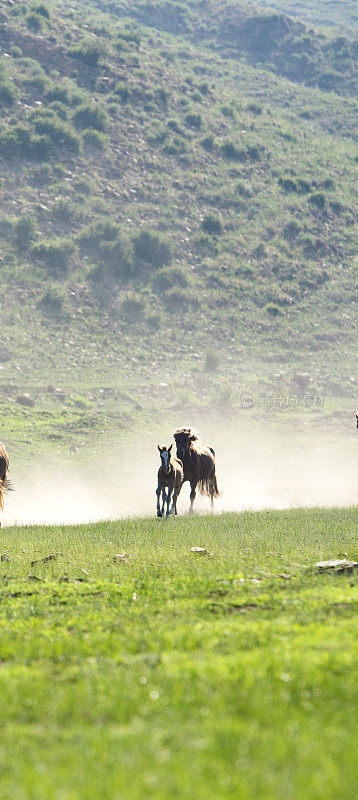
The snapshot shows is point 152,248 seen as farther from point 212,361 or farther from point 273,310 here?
point 212,361

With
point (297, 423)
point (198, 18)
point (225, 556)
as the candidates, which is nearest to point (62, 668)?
point (225, 556)

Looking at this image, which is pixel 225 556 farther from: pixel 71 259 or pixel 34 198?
pixel 34 198

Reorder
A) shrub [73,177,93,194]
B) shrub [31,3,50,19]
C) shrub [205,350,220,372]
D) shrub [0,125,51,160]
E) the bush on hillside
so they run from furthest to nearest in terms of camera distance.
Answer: shrub [31,3,50,19] → the bush on hillside → shrub [73,177,93,194] → shrub [0,125,51,160] → shrub [205,350,220,372]

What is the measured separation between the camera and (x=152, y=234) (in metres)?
87.4

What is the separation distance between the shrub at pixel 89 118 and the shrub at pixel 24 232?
1981 centimetres

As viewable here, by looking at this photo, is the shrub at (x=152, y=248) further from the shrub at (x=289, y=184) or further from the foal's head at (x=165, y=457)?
the foal's head at (x=165, y=457)

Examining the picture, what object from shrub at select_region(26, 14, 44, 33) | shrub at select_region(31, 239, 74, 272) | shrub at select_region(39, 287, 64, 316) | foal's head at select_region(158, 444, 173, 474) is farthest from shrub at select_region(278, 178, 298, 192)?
foal's head at select_region(158, 444, 173, 474)

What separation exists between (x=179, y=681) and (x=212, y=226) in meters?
88.0

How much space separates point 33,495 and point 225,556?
26.4 metres

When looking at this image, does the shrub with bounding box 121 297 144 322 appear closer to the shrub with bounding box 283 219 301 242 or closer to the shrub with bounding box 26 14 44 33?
the shrub with bounding box 283 219 301 242

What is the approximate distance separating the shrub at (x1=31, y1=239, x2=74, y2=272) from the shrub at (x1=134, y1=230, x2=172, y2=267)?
8.48 metres

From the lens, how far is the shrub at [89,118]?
96.4 m

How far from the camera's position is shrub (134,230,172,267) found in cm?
8681

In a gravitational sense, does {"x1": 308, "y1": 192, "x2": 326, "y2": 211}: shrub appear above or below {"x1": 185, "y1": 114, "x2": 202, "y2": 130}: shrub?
below
